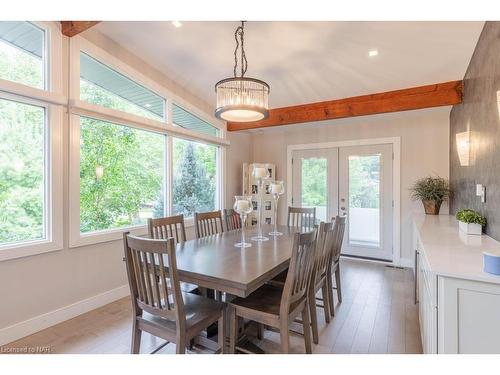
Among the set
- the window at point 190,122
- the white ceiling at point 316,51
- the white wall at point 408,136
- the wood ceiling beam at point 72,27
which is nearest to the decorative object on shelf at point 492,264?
the white ceiling at point 316,51

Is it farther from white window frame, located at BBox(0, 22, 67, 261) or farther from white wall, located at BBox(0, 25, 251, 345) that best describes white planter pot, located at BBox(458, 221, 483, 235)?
white window frame, located at BBox(0, 22, 67, 261)

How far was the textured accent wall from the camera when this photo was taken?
2104mm

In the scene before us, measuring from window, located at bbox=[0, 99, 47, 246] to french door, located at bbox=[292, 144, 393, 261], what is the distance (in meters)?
4.08

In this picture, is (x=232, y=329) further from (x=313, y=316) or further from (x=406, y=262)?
(x=406, y=262)

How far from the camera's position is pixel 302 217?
4.04 m

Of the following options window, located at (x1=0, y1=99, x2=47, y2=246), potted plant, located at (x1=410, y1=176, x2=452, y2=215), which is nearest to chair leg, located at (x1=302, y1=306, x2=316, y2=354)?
window, located at (x1=0, y1=99, x2=47, y2=246)

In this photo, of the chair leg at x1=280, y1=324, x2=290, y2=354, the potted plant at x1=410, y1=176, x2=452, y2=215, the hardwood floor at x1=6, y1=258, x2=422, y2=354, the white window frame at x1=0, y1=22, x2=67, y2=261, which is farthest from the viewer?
the potted plant at x1=410, y1=176, x2=452, y2=215

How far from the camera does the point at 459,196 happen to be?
11.5ft

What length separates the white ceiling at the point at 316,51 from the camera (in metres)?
2.74

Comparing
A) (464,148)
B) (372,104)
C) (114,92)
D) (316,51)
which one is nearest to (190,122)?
(114,92)

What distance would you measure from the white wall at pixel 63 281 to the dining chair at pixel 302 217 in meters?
2.29

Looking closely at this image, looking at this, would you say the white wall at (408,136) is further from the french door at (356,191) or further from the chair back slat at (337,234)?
the chair back slat at (337,234)

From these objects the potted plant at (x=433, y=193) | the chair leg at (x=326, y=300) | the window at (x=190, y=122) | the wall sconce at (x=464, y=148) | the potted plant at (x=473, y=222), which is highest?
the window at (x=190, y=122)

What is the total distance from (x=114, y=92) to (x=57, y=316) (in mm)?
2463
